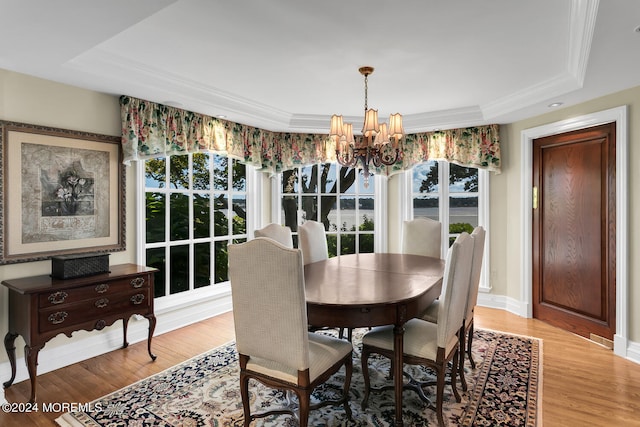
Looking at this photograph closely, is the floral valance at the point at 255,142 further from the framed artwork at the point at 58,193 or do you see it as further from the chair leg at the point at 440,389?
the chair leg at the point at 440,389

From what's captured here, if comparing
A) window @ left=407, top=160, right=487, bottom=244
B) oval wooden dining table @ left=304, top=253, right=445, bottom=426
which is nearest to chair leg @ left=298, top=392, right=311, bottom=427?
oval wooden dining table @ left=304, top=253, right=445, bottom=426

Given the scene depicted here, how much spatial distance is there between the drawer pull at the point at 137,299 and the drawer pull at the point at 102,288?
8.9 inches

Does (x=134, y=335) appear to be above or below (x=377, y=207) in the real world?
below

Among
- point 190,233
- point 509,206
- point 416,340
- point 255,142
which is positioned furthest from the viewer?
point 255,142

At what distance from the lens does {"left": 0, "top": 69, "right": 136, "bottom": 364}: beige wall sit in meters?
2.69

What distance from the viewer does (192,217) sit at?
13.6 feet

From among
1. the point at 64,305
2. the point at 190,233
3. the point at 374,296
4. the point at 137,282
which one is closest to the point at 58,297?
the point at 64,305

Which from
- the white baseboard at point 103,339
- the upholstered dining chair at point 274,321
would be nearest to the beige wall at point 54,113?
the white baseboard at point 103,339

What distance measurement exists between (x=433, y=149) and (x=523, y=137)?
1.04 metres

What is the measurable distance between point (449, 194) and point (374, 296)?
3219 millimetres

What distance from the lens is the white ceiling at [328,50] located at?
203 cm

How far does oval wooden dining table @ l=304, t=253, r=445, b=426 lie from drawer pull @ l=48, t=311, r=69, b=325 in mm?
1739

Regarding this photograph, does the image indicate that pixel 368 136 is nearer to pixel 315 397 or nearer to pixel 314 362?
pixel 314 362

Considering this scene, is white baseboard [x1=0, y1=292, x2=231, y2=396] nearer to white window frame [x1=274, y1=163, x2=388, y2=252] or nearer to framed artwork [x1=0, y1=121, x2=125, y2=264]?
framed artwork [x1=0, y1=121, x2=125, y2=264]
